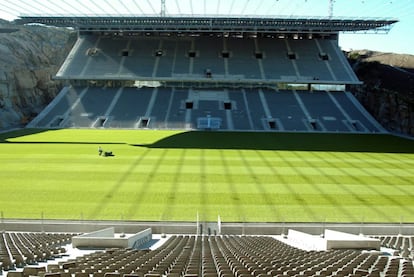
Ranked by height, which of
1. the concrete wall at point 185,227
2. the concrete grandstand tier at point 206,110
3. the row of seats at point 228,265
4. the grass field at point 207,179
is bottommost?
the row of seats at point 228,265

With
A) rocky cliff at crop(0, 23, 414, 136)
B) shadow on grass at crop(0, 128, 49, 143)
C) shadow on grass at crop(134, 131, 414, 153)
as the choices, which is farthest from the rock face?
shadow on grass at crop(134, 131, 414, 153)

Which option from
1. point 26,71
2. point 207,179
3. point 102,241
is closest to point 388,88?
point 207,179

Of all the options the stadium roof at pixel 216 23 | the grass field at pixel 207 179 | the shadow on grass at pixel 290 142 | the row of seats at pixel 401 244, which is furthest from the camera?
the stadium roof at pixel 216 23

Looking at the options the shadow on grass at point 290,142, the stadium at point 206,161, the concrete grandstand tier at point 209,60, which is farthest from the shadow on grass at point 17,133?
the shadow on grass at point 290,142

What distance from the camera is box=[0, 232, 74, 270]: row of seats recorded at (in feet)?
29.9

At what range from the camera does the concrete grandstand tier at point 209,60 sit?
54.8m

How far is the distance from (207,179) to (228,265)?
612 inches

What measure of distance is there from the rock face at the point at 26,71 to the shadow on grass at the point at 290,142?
20.3 m

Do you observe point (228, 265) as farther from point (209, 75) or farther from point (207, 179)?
point (209, 75)

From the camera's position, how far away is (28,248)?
11.4 m

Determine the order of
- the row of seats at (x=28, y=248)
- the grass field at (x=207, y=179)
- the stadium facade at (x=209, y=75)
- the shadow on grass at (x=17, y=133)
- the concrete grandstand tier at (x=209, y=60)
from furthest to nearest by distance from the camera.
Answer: the concrete grandstand tier at (x=209, y=60) → the stadium facade at (x=209, y=75) → the shadow on grass at (x=17, y=133) → the grass field at (x=207, y=179) → the row of seats at (x=28, y=248)

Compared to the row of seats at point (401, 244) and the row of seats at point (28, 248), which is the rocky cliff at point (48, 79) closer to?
the row of seats at point (401, 244)

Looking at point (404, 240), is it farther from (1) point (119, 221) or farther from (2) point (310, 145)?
(2) point (310, 145)

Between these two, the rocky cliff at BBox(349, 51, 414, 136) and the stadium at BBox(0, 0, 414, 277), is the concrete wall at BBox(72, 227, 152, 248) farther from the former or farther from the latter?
the rocky cliff at BBox(349, 51, 414, 136)
